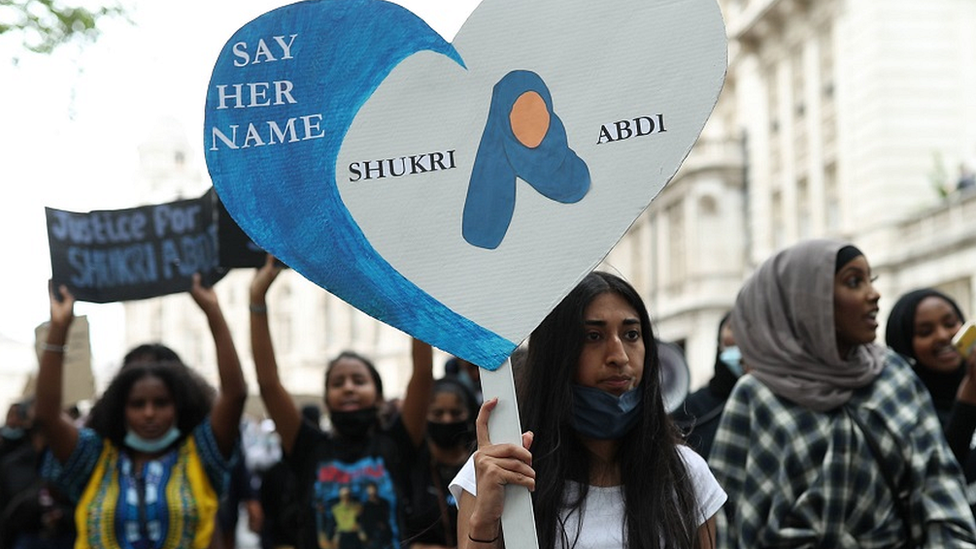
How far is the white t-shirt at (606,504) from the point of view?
2.96 m

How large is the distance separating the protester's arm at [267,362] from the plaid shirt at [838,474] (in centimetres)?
162

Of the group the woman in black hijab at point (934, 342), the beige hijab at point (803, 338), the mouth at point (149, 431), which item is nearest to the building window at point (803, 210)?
the woman in black hijab at point (934, 342)

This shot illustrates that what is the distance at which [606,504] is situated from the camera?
305 centimetres

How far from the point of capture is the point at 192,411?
540 centimetres

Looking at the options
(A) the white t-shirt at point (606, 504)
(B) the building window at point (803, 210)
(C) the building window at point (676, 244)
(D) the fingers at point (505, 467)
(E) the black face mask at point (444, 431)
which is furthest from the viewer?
(C) the building window at point (676, 244)

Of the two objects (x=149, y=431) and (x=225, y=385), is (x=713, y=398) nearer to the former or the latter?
(x=225, y=385)

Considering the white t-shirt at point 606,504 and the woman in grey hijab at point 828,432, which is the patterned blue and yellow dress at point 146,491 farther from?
the white t-shirt at point 606,504

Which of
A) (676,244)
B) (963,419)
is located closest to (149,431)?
(963,419)

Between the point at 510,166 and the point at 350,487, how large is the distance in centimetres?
278

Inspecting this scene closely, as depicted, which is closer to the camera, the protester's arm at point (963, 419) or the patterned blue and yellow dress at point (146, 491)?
the protester's arm at point (963, 419)

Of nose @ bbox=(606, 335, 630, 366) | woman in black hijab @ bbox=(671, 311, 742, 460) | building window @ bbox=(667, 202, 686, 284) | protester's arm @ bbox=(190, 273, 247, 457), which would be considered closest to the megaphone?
woman in black hijab @ bbox=(671, 311, 742, 460)

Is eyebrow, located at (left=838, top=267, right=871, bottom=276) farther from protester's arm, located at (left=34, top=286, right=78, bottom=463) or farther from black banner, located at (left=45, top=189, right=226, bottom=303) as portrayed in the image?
protester's arm, located at (left=34, top=286, right=78, bottom=463)

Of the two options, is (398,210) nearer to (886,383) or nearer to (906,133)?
(886,383)

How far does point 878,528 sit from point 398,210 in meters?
2.03
